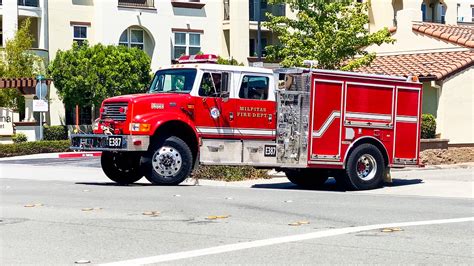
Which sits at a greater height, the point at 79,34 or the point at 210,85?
the point at 79,34

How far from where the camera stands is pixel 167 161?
59.0 feet

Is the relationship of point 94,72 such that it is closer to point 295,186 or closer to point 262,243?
point 295,186

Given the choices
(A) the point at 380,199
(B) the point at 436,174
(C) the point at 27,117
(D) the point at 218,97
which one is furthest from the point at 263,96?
(C) the point at 27,117

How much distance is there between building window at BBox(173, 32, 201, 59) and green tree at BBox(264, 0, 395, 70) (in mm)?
19447

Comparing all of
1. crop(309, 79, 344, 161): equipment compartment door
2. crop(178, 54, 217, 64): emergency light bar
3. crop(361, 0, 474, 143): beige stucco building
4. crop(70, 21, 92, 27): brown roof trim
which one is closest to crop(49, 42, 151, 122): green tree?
crop(70, 21, 92, 27): brown roof trim

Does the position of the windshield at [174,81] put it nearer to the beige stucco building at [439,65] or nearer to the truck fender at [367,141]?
the truck fender at [367,141]

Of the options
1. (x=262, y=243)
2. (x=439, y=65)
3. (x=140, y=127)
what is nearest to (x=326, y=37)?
(x=439, y=65)

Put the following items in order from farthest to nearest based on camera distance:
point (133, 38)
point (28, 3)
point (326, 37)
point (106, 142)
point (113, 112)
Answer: point (133, 38)
point (28, 3)
point (326, 37)
point (113, 112)
point (106, 142)

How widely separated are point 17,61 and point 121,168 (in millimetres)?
28413

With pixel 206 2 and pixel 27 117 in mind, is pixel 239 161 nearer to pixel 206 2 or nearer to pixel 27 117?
pixel 27 117

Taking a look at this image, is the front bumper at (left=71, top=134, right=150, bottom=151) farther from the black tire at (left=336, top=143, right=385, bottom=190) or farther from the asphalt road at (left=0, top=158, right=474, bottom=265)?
the black tire at (left=336, top=143, right=385, bottom=190)

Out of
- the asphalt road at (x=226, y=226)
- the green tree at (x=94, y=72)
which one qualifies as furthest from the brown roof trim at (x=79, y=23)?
the asphalt road at (x=226, y=226)

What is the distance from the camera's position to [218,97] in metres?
18.5

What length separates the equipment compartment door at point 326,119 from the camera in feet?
60.7
